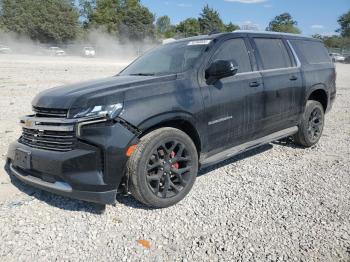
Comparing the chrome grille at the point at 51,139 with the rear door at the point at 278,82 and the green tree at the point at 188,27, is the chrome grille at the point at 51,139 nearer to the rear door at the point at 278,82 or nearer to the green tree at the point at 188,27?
the rear door at the point at 278,82

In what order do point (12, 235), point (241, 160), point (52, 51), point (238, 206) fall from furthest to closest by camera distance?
point (52, 51) → point (241, 160) → point (238, 206) → point (12, 235)

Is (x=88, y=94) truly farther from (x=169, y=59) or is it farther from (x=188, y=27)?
(x=188, y=27)

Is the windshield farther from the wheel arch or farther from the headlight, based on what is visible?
the headlight

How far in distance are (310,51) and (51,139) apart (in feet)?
15.3

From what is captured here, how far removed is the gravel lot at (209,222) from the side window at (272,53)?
1.52 meters

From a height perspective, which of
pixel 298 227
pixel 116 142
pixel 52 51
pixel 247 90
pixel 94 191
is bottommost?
pixel 298 227

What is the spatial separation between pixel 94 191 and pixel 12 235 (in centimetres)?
85

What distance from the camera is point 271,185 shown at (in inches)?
175

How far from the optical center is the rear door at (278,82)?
196 inches

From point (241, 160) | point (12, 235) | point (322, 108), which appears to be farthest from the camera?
point (322, 108)

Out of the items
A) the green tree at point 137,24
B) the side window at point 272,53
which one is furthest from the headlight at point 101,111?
the green tree at point 137,24

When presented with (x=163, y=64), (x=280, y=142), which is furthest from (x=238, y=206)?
(x=280, y=142)

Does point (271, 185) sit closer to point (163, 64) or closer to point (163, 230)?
point (163, 230)

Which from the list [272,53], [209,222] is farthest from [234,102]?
[209,222]
